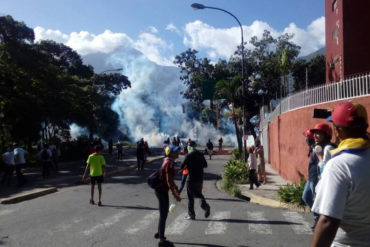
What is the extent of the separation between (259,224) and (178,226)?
5.49 feet

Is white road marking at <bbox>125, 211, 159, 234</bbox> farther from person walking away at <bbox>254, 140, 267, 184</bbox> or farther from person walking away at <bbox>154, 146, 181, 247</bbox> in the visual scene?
person walking away at <bbox>254, 140, 267, 184</bbox>

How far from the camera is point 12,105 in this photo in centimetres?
2509

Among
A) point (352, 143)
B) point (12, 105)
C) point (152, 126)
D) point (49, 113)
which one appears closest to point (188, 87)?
point (49, 113)

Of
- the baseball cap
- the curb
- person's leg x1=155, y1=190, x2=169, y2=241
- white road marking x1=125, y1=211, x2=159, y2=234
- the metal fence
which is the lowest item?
white road marking x1=125, y1=211, x2=159, y2=234

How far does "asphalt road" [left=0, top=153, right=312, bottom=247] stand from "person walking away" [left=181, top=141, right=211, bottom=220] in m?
0.26

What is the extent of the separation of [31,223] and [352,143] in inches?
334

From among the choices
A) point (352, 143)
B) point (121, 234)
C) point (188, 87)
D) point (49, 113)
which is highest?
point (188, 87)

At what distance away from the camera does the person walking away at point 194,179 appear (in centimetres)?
990

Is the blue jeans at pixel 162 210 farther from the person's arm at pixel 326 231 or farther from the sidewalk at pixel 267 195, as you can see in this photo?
the person's arm at pixel 326 231

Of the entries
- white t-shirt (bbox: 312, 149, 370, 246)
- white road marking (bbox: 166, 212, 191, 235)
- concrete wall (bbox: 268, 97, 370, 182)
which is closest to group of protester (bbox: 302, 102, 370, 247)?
white t-shirt (bbox: 312, 149, 370, 246)

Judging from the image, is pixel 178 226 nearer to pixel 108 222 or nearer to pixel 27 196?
pixel 108 222

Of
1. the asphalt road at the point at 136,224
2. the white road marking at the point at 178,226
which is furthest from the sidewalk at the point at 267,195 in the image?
the white road marking at the point at 178,226

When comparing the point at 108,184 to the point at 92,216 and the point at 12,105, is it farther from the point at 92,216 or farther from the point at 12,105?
the point at 12,105

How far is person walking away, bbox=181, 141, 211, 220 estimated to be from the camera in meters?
9.90
